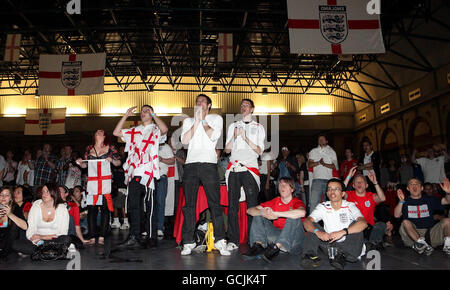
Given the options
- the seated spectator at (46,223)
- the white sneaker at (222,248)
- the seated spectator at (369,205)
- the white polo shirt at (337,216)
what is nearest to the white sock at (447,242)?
the seated spectator at (369,205)

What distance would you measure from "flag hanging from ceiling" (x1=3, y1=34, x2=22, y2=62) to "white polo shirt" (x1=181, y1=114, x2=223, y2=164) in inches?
346

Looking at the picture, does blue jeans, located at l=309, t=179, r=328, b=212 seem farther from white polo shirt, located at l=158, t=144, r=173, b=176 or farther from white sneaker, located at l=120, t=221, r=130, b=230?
white sneaker, located at l=120, t=221, r=130, b=230

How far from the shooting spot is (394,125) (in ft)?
53.2

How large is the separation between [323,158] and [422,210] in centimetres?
178

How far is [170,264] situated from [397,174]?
311 inches

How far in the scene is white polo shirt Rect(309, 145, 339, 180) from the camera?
550 cm

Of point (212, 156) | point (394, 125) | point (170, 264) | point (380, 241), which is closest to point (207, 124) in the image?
point (212, 156)

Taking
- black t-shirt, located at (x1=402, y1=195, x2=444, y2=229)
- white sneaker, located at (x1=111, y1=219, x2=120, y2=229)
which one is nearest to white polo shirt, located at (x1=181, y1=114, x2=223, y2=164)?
black t-shirt, located at (x1=402, y1=195, x2=444, y2=229)

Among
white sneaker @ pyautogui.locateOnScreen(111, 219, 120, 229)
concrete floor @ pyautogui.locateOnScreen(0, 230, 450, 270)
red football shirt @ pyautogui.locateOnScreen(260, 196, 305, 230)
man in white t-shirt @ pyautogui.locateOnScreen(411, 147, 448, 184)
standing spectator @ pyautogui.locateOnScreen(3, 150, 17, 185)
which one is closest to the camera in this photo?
concrete floor @ pyautogui.locateOnScreen(0, 230, 450, 270)

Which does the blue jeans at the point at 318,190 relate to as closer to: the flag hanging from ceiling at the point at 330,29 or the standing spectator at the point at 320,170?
the standing spectator at the point at 320,170

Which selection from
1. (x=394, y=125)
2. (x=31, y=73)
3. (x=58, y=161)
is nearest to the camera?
(x=58, y=161)

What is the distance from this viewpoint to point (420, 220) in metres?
4.17

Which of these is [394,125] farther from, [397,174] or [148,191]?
[148,191]
